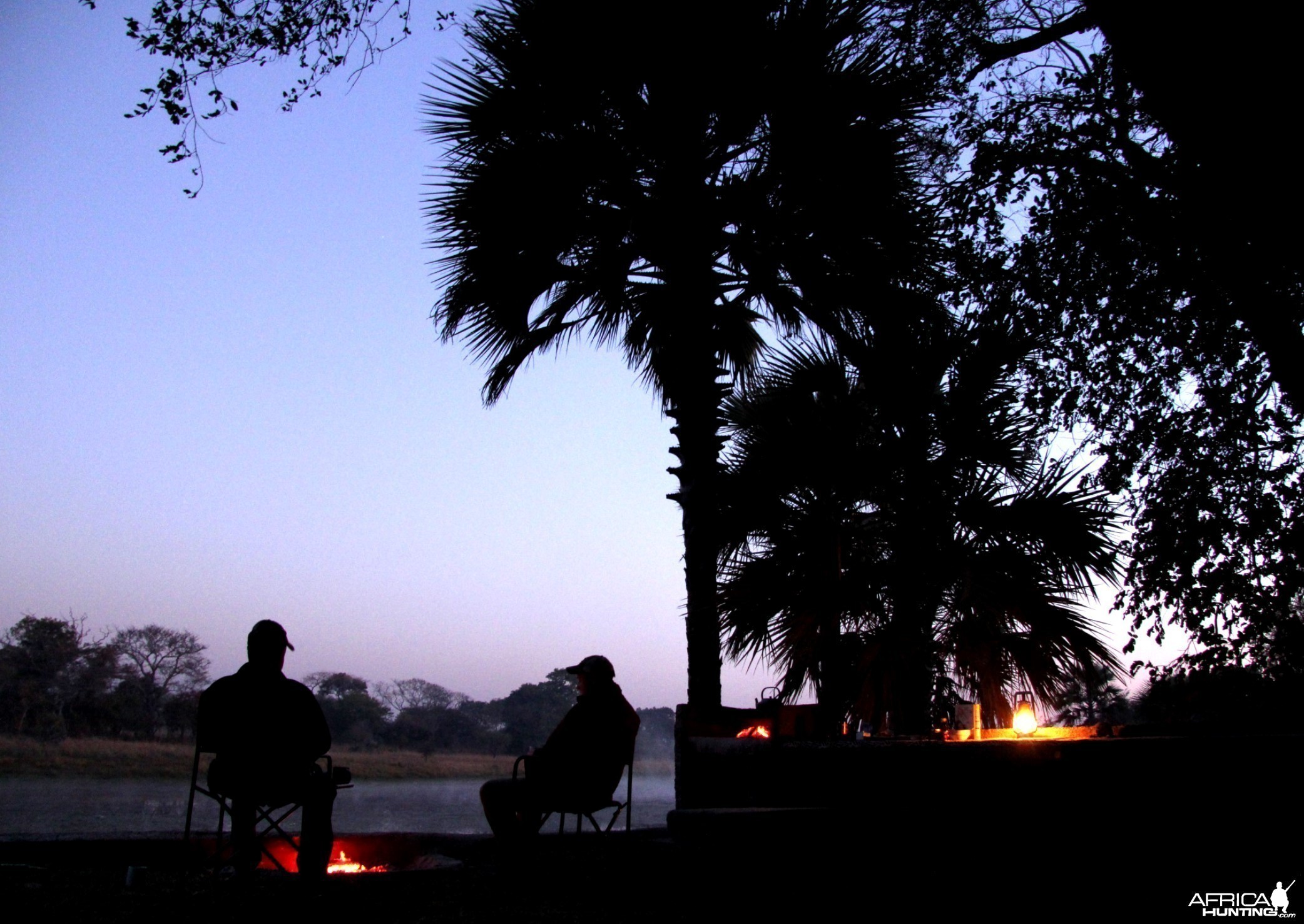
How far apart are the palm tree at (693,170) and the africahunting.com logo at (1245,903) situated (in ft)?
12.9

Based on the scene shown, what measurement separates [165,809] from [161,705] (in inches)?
261

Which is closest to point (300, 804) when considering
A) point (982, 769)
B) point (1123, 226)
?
point (982, 769)

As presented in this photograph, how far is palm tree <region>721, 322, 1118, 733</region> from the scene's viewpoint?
5.54 m

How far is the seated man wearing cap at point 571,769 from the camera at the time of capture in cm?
423

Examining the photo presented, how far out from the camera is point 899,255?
21.5 ft

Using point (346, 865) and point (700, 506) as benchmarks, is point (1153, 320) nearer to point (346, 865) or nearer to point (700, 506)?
point (700, 506)

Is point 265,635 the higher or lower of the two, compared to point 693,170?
Result: lower

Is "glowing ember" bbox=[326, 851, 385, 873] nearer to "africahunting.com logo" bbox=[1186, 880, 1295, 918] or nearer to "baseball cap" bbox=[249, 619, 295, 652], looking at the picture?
"baseball cap" bbox=[249, 619, 295, 652]

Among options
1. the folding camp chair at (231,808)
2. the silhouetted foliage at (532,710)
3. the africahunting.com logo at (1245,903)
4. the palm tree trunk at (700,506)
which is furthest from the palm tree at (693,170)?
the silhouetted foliage at (532,710)

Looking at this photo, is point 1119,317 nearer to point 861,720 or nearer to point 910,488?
point 910,488

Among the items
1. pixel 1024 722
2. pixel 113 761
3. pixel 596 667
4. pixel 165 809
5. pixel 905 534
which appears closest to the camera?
pixel 1024 722

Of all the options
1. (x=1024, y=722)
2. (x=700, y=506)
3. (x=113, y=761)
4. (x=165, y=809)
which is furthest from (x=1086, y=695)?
(x=113, y=761)

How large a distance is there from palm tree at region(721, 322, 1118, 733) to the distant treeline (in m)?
5.20

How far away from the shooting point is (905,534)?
6246 mm
